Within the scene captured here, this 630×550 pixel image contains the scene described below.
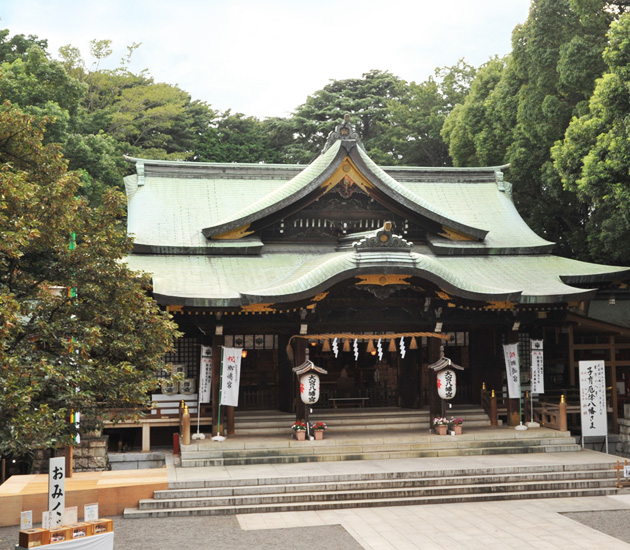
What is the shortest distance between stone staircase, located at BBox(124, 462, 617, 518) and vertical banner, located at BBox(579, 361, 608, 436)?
2.19 meters

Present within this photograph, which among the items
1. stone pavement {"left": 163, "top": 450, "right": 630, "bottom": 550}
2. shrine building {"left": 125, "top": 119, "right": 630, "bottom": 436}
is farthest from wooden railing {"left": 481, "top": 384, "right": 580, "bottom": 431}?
stone pavement {"left": 163, "top": 450, "right": 630, "bottom": 550}

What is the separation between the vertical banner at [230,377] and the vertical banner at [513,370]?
7.10m

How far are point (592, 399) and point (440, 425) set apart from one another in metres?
3.76

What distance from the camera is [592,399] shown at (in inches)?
722

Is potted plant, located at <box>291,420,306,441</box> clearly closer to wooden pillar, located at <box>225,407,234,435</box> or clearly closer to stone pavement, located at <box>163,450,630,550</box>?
stone pavement, located at <box>163,450,630,550</box>

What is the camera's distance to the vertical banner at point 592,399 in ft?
60.1

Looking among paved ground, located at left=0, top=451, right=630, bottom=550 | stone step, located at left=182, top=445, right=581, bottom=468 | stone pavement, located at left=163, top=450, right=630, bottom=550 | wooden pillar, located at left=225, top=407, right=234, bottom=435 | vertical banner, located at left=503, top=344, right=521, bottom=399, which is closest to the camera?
paved ground, located at left=0, top=451, right=630, bottom=550

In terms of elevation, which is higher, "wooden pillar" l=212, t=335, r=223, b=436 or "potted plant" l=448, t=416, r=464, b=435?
"wooden pillar" l=212, t=335, r=223, b=436

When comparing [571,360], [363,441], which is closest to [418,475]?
[363,441]

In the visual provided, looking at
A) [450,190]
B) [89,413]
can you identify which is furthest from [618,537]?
[450,190]

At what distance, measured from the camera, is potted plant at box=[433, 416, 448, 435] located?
1866 centimetres

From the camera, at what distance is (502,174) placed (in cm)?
2641

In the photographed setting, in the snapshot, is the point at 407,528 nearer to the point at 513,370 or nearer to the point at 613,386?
the point at 513,370

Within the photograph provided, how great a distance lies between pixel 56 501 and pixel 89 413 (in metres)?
A: 1.43
